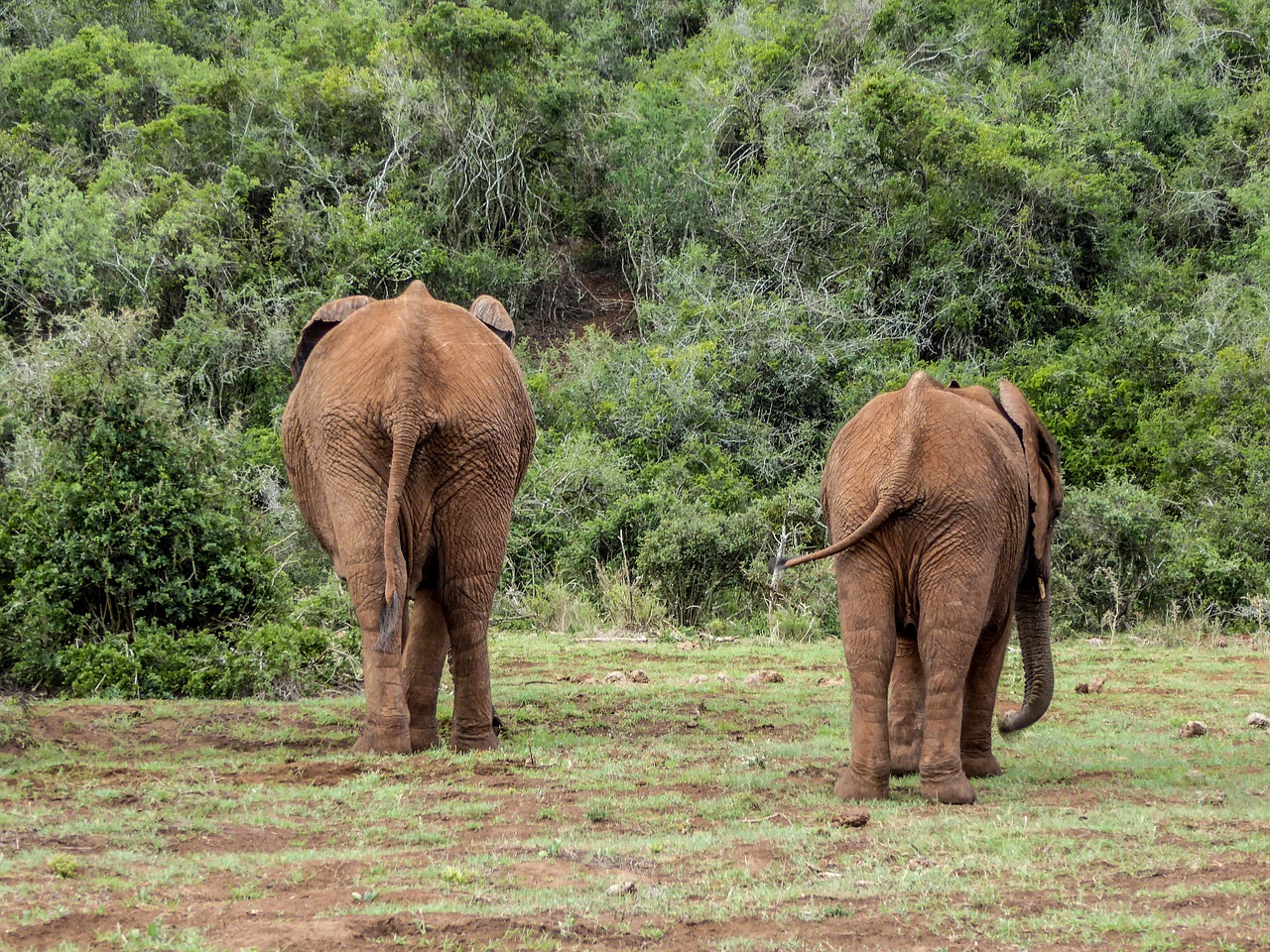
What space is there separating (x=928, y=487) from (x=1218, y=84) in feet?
97.7

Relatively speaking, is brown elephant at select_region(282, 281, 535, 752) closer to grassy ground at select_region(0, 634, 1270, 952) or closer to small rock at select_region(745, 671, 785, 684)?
grassy ground at select_region(0, 634, 1270, 952)

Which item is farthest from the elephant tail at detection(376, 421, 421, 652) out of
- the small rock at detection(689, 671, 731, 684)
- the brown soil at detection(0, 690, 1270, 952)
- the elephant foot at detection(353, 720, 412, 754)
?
the small rock at detection(689, 671, 731, 684)

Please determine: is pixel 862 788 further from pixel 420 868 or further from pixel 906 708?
pixel 420 868

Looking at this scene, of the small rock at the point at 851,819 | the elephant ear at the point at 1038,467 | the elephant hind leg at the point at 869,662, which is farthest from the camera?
the elephant ear at the point at 1038,467

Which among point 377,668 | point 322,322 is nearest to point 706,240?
point 322,322

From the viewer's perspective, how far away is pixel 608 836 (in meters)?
6.26

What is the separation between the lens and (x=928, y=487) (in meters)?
7.03

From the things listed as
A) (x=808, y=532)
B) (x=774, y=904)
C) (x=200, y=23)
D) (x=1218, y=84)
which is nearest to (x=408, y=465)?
(x=774, y=904)

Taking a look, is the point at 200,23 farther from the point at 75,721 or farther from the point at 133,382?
the point at 75,721

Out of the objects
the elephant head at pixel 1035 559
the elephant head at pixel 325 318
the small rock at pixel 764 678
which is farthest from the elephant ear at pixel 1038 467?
the small rock at pixel 764 678

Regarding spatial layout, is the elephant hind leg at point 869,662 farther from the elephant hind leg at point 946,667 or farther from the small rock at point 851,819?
the small rock at point 851,819

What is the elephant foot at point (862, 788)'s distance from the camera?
7117 millimetres

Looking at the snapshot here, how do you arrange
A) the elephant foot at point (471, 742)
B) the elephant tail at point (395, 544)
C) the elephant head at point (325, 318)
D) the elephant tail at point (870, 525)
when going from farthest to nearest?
the elephant head at point (325, 318), the elephant foot at point (471, 742), the elephant tail at point (395, 544), the elephant tail at point (870, 525)

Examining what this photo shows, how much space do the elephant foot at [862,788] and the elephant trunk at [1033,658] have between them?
1439mm
